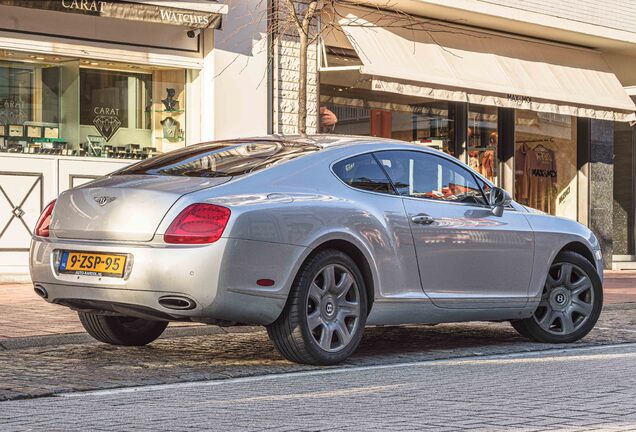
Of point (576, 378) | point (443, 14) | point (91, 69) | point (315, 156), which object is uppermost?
point (443, 14)

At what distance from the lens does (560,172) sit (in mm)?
23281

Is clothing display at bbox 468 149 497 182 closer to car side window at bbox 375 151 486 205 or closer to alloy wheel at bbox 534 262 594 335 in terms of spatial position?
alloy wheel at bbox 534 262 594 335

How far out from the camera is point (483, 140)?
70.6ft

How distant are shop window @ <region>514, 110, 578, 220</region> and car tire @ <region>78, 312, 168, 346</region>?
1396 centimetres

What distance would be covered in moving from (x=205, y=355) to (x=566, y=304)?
121 inches

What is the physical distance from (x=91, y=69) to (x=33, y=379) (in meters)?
8.78

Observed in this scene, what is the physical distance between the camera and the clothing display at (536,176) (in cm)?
2238

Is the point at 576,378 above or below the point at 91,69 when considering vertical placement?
below

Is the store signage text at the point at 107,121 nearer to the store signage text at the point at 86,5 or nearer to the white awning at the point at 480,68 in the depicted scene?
the store signage text at the point at 86,5

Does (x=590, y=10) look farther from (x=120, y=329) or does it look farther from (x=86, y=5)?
(x=120, y=329)

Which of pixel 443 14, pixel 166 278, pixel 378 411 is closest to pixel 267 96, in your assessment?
pixel 443 14

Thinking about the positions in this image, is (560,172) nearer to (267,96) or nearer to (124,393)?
(267,96)

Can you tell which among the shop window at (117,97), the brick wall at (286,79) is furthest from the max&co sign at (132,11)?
the brick wall at (286,79)

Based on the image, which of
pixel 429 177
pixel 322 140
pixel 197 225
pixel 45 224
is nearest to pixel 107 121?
pixel 322 140
